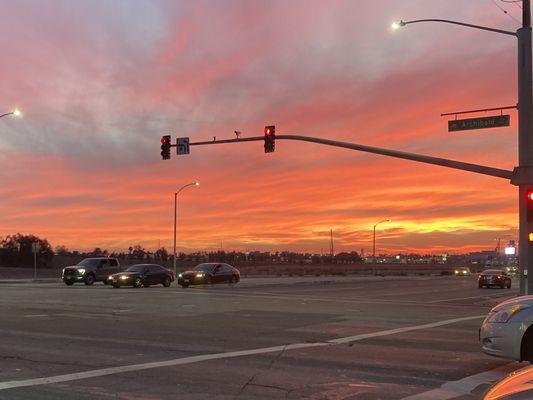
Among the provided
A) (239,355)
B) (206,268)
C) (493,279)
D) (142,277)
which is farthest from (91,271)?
(239,355)

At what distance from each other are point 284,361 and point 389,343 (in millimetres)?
3175

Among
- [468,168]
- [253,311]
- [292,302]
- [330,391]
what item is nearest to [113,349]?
[330,391]

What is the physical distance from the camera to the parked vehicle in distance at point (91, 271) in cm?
3928

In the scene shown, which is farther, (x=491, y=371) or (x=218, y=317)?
(x=218, y=317)

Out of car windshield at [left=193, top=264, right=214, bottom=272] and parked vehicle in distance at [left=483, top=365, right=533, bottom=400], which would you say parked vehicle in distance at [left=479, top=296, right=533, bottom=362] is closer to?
parked vehicle in distance at [left=483, top=365, right=533, bottom=400]

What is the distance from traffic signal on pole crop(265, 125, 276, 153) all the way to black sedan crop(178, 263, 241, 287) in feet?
47.4

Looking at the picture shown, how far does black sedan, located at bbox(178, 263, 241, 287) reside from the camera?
1447 inches

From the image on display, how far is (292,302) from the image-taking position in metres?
23.5

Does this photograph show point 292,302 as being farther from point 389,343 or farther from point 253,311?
point 389,343

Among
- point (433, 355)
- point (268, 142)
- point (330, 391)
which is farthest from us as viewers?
point (268, 142)

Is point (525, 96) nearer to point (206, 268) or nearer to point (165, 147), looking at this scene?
point (165, 147)

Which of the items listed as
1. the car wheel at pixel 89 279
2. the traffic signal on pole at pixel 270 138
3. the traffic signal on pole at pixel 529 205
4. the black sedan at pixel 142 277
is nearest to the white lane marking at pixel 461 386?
the traffic signal on pole at pixel 529 205

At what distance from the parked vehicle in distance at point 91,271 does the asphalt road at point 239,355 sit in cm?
2122

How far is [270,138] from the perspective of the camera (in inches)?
987
